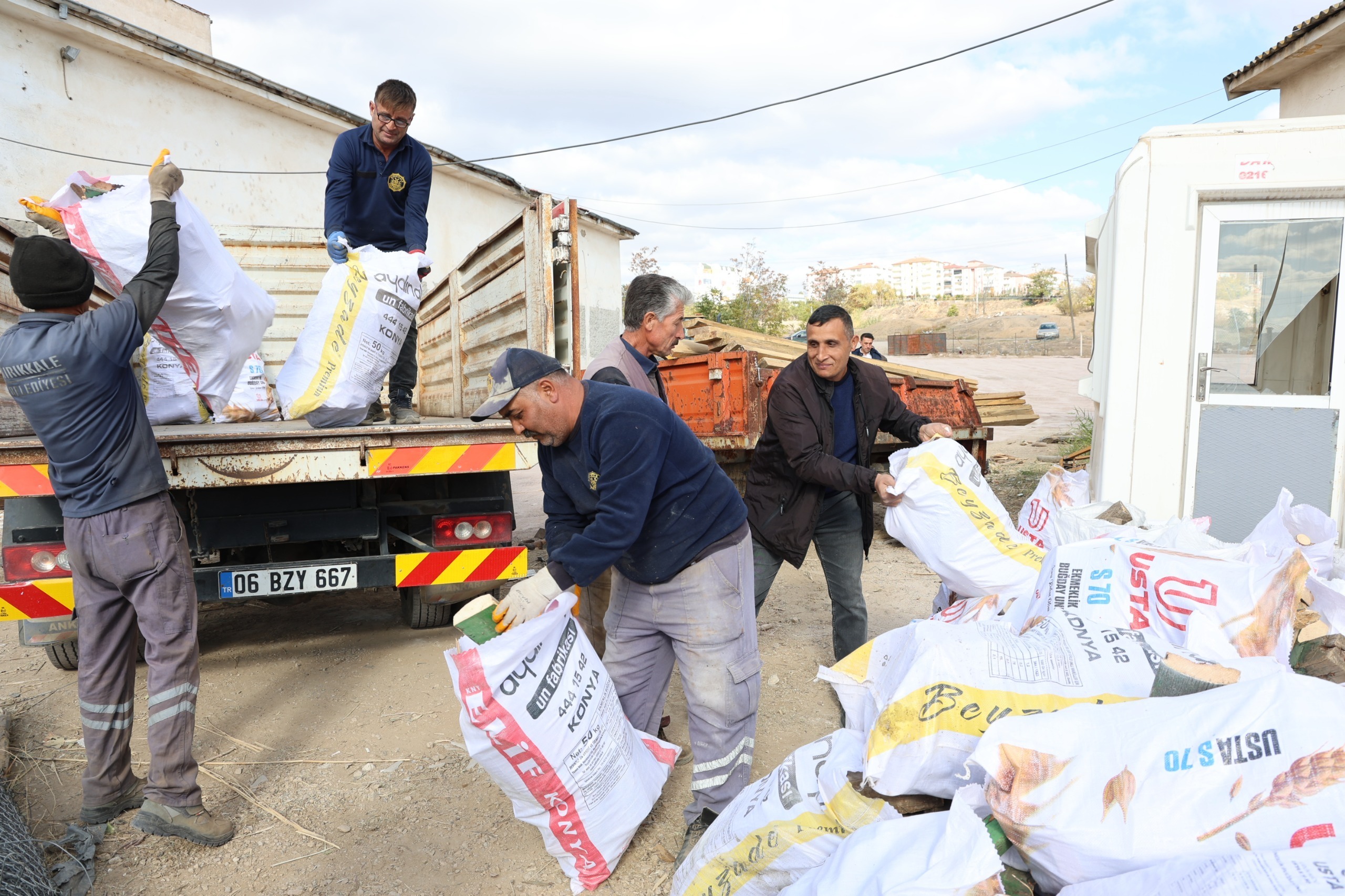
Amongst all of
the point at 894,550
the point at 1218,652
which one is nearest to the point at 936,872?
the point at 1218,652

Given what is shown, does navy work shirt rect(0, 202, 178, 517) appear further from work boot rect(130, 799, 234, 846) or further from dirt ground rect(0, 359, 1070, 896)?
dirt ground rect(0, 359, 1070, 896)

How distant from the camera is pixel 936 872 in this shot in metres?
1.34

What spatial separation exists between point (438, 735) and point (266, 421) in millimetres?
2216

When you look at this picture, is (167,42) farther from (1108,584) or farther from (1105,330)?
(1108,584)

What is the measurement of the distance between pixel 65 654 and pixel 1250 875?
444 cm

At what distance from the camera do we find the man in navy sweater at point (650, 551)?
6.80 ft

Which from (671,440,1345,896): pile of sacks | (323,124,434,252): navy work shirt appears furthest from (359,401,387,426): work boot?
(671,440,1345,896): pile of sacks

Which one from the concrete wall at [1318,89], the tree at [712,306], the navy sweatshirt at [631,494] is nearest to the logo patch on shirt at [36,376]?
the navy sweatshirt at [631,494]

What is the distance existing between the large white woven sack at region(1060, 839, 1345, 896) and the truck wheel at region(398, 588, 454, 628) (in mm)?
3512

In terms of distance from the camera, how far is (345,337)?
336 centimetres

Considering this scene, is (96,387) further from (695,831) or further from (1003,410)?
(1003,410)

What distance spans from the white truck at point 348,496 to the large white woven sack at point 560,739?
1.47 meters

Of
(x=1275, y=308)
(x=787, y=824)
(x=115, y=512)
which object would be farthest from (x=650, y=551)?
(x=1275, y=308)

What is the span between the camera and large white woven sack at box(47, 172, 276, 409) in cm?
277
